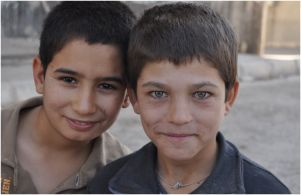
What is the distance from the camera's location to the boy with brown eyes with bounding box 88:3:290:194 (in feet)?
3.92

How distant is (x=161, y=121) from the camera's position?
121 cm

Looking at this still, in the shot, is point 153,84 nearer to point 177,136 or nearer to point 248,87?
point 177,136

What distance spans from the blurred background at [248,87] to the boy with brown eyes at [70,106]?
0.41m

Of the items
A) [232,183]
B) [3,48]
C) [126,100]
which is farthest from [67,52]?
[3,48]

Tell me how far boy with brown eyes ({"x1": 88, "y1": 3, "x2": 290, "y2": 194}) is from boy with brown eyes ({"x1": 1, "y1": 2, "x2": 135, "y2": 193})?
10cm

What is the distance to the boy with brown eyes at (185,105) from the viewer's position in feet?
3.92

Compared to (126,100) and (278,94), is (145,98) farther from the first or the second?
(278,94)

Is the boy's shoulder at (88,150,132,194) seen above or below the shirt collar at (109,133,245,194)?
below

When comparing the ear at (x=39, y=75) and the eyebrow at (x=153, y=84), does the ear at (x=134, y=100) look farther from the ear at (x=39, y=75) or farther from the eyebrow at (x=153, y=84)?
the ear at (x=39, y=75)

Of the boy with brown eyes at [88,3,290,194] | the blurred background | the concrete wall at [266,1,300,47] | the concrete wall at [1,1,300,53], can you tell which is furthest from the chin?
the concrete wall at [266,1,300,47]

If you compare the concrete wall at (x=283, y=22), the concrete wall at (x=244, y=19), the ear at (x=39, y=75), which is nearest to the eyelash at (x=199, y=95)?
the concrete wall at (x=244, y=19)

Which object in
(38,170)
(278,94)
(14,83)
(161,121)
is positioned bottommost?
(278,94)

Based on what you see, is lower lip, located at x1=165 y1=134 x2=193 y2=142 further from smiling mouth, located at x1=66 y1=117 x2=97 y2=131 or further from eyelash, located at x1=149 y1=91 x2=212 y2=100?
smiling mouth, located at x1=66 y1=117 x2=97 y2=131

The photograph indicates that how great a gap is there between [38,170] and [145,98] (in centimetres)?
56
